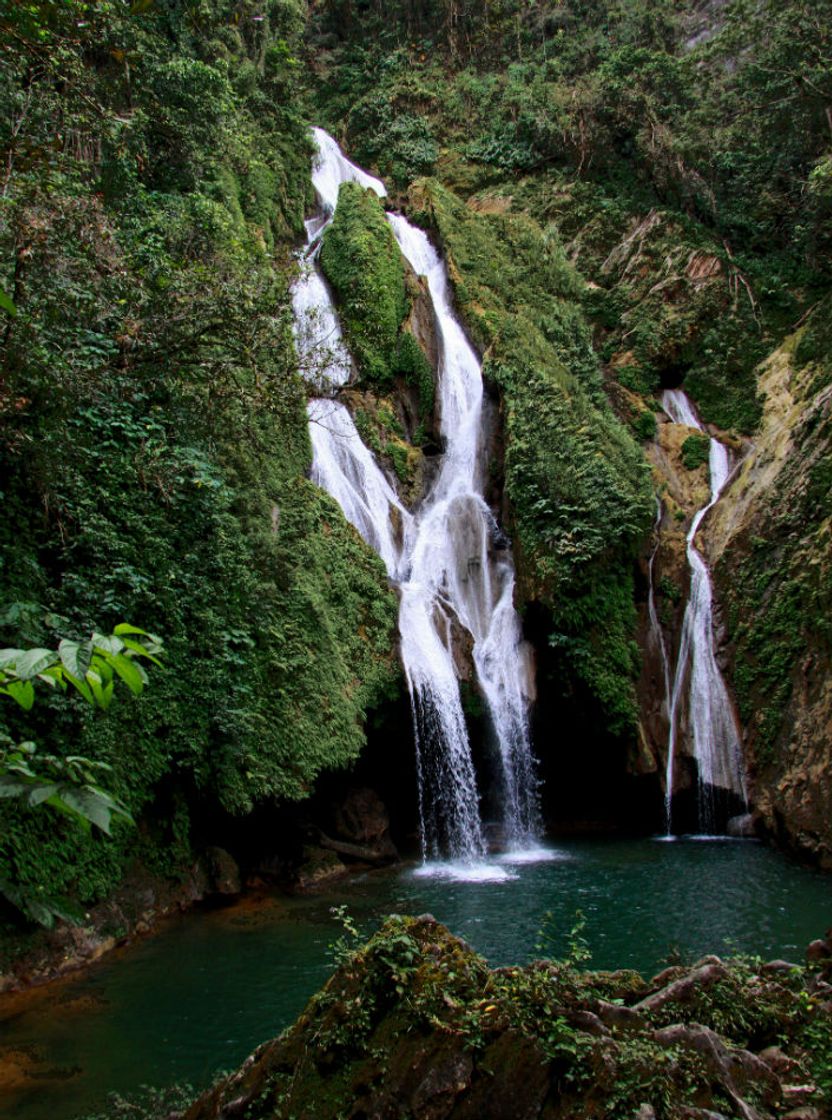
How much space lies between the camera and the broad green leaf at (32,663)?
1.61 meters

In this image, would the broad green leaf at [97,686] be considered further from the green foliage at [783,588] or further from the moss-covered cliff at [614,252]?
the green foliage at [783,588]

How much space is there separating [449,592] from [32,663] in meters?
13.9

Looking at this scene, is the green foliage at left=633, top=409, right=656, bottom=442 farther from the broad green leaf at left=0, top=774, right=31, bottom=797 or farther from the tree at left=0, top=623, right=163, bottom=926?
the broad green leaf at left=0, top=774, right=31, bottom=797

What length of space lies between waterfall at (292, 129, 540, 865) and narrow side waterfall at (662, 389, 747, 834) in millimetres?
3083

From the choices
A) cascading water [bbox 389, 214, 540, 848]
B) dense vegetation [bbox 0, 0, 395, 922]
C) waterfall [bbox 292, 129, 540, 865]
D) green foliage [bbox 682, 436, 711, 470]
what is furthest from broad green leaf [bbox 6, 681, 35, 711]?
green foliage [bbox 682, 436, 711, 470]

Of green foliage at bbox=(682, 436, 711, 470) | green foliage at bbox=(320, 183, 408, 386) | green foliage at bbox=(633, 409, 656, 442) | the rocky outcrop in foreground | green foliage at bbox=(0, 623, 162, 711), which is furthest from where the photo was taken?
green foliage at bbox=(633, 409, 656, 442)

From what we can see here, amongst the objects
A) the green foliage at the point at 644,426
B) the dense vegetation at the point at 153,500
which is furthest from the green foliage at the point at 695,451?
the dense vegetation at the point at 153,500

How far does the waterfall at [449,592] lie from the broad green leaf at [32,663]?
9925mm

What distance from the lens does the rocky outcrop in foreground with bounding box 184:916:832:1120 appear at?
3.56 meters

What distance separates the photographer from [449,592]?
15508 millimetres

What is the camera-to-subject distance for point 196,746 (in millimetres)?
9227

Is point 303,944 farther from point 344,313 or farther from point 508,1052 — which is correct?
point 344,313

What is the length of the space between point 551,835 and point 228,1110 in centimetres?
1207

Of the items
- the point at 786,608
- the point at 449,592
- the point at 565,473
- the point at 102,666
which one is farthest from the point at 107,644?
the point at 565,473
